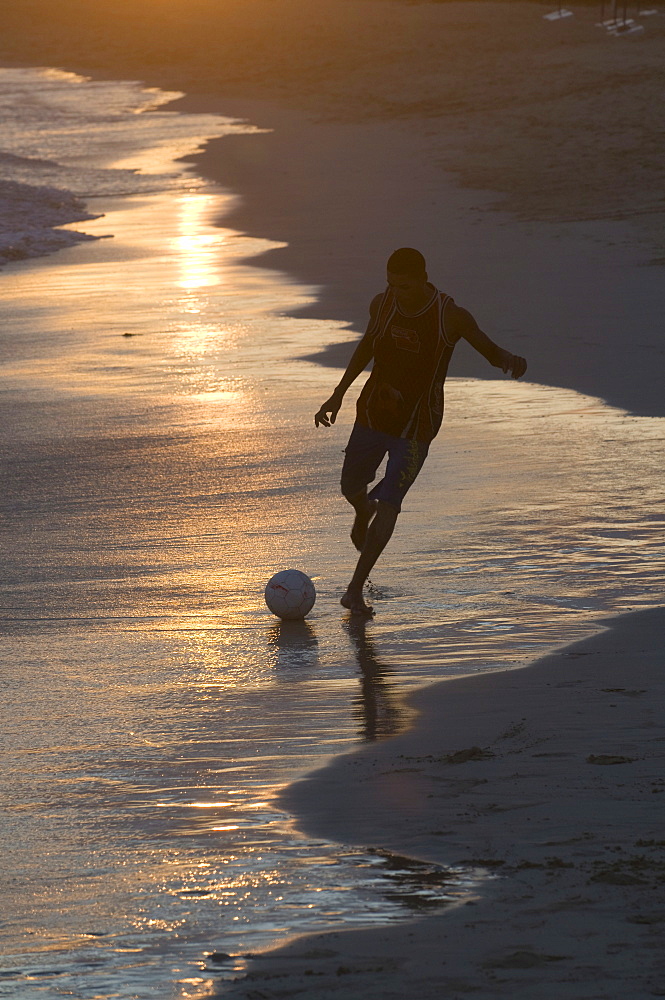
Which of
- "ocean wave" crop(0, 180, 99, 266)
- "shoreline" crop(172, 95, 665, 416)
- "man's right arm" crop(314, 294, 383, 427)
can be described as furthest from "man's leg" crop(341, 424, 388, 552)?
"ocean wave" crop(0, 180, 99, 266)

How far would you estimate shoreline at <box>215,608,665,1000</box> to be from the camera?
398 cm

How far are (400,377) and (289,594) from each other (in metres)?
1.13

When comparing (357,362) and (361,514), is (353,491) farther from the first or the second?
(357,362)

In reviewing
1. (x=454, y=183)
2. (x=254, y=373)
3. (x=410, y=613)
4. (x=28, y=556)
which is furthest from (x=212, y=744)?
(x=454, y=183)

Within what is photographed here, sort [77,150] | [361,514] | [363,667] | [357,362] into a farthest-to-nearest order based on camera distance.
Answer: [77,150], [361,514], [357,362], [363,667]

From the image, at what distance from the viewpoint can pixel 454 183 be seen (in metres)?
26.3

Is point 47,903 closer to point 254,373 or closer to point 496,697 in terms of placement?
point 496,697

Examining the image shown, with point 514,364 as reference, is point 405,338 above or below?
above

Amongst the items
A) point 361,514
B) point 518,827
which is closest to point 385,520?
point 361,514

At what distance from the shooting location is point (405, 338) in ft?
23.8

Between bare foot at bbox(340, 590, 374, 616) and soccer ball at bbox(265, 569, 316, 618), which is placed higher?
soccer ball at bbox(265, 569, 316, 618)

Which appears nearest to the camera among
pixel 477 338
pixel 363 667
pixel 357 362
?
pixel 363 667

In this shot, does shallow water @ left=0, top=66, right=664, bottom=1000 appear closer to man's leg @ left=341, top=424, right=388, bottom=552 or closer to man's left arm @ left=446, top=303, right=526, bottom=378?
man's leg @ left=341, top=424, right=388, bottom=552

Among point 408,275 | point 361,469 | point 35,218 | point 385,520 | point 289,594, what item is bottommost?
point 289,594
